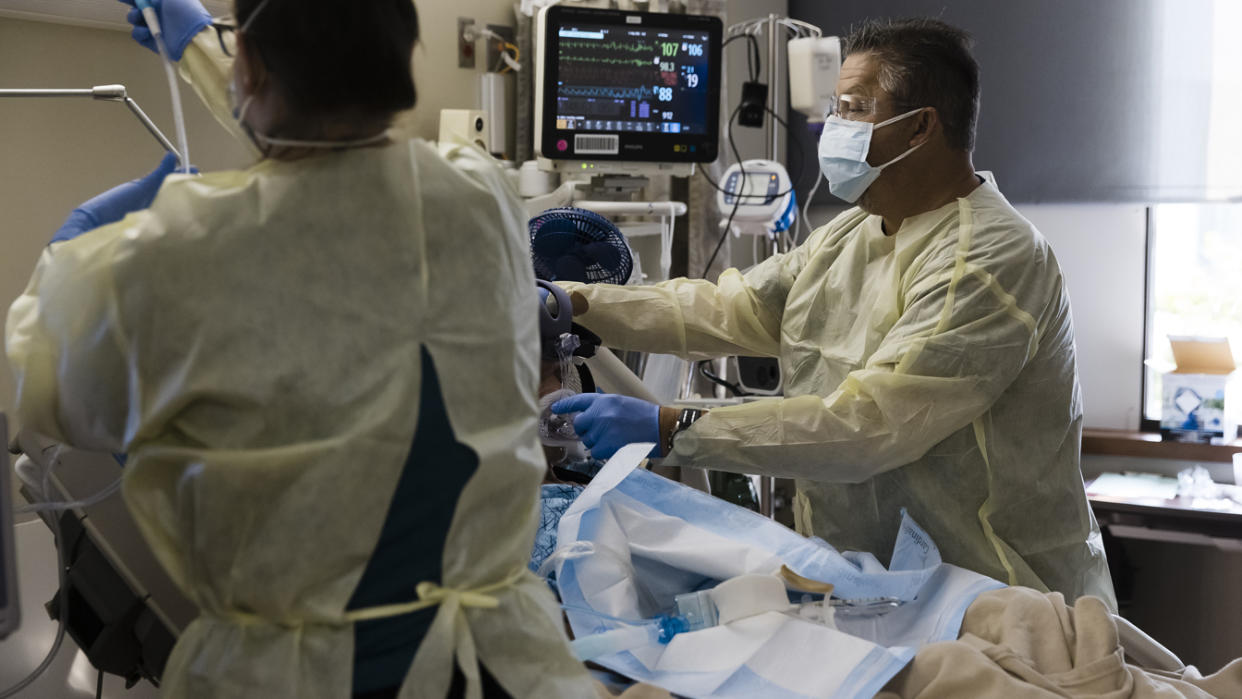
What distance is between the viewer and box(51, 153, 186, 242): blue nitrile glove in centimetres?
114

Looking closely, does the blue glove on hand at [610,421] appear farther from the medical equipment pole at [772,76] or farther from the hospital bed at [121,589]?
the medical equipment pole at [772,76]

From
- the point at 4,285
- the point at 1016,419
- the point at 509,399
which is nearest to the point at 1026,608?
the point at 1016,419

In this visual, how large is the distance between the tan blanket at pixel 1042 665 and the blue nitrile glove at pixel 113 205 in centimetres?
96

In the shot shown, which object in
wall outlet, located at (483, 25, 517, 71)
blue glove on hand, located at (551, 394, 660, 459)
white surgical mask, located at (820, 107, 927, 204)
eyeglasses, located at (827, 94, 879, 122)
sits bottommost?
blue glove on hand, located at (551, 394, 660, 459)

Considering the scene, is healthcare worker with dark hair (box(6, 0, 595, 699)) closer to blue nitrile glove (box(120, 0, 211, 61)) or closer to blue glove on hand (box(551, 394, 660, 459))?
blue nitrile glove (box(120, 0, 211, 61))

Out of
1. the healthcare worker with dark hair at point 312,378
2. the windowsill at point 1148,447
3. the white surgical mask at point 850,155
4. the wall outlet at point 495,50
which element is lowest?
the windowsill at point 1148,447

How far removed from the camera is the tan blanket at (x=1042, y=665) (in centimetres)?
123

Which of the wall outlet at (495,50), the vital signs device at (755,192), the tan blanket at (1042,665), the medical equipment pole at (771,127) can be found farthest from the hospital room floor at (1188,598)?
the wall outlet at (495,50)

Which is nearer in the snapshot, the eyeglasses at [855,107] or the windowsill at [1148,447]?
the eyeglasses at [855,107]

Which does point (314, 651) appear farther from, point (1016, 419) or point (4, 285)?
point (4, 285)

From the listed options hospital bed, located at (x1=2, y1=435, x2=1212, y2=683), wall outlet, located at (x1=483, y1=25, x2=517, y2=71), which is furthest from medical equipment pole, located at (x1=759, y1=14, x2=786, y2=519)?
hospital bed, located at (x1=2, y1=435, x2=1212, y2=683)

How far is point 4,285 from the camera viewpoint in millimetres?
2230

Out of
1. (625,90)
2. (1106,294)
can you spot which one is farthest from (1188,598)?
(625,90)

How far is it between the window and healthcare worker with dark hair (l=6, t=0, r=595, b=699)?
2861mm
